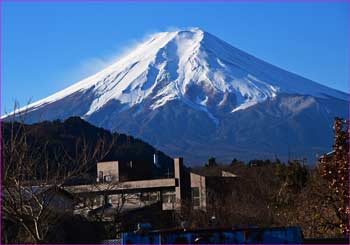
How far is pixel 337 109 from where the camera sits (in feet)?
589

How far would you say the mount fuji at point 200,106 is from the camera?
163750 mm

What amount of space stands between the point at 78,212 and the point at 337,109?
500 feet

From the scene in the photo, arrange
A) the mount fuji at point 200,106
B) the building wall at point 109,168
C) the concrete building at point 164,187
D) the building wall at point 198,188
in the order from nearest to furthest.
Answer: the concrete building at point 164,187 < the building wall at point 198,188 < the building wall at point 109,168 < the mount fuji at point 200,106

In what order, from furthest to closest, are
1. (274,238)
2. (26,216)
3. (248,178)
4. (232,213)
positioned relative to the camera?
1. (248,178)
2. (232,213)
3. (26,216)
4. (274,238)

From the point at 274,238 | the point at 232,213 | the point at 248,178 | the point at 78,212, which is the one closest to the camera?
the point at 274,238

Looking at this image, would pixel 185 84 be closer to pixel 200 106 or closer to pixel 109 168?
pixel 200 106

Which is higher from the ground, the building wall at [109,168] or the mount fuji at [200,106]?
the mount fuji at [200,106]

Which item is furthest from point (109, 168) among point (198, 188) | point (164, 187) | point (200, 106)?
point (200, 106)

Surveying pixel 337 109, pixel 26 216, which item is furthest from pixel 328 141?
pixel 26 216

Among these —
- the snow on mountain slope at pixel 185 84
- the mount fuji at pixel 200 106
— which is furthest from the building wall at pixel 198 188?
the snow on mountain slope at pixel 185 84

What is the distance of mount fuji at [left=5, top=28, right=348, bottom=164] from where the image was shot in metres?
164

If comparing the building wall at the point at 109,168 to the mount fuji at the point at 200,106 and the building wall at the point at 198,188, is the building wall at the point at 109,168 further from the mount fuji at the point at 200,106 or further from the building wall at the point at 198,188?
the mount fuji at the point at 200,106

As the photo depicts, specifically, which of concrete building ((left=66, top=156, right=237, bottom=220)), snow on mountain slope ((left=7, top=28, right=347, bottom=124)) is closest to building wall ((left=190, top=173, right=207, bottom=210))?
concrete building ((left=66, top=156, right=237, bottom=220))

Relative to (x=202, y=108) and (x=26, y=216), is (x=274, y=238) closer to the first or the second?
(x=26, y=216)
